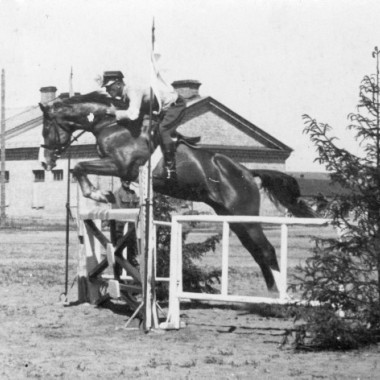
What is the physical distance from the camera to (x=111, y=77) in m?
11.1

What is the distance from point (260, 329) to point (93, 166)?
3054 millimetres

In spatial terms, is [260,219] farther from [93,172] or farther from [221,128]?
[221,128]

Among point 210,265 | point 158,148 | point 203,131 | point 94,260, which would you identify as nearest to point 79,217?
point 94,260

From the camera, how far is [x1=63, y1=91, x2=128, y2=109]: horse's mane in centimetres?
1095

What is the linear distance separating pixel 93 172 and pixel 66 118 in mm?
1134

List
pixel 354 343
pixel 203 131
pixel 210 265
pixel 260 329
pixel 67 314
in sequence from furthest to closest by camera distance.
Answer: pixel 203 131, pixel 210 265, pixel 67 314, pixel 260 329, pixel 354 343

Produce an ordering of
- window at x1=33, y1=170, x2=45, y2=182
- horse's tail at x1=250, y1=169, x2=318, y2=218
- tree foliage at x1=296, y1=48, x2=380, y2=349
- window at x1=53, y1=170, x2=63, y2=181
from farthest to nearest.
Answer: window at x1=33, y1=170, x2=45, y2=182 → window at x1=53, y1=170, x2=63, y2=181 → horse's tail at x1=250, y1=169, x2=318, y2=218 → tree foliage at x1=296, y1=48, x2=380, y2=349

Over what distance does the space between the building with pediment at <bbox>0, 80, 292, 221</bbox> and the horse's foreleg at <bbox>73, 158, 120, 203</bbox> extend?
31.2 meters

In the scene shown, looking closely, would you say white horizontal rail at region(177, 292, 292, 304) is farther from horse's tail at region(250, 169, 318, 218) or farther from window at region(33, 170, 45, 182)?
window at region(33, 170, 45, 182)

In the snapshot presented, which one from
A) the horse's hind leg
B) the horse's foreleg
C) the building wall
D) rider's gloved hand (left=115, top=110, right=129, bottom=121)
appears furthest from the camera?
the building wall

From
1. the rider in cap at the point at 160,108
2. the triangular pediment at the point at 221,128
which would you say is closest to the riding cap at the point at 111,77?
the rider in cap at the point at 160,108

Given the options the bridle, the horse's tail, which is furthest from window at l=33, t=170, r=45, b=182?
the horse's tail

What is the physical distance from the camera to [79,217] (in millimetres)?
10711

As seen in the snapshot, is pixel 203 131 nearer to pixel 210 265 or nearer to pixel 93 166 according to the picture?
pixel 210 265
